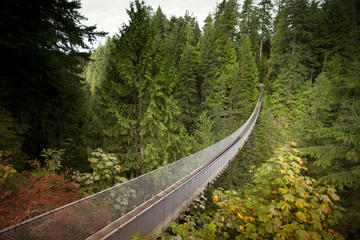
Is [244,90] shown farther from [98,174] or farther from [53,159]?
[53,159]

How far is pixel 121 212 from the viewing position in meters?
3.83

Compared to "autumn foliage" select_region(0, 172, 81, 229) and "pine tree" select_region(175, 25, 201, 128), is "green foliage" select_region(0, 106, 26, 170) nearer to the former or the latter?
"autumn foliage" select_region(0, 172, 81, 229)

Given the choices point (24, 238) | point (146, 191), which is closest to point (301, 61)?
point (146, 191)

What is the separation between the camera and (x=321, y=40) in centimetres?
2069

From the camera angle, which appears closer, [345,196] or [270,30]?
[345,196]

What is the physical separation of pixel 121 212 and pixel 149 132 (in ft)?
14.9

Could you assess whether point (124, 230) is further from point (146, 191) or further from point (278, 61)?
point (278, 61)

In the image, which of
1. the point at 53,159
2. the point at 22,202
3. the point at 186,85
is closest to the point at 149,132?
the point at 53,159

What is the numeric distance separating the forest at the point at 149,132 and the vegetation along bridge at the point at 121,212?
1.07 ft

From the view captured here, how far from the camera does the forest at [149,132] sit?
289 centimetres

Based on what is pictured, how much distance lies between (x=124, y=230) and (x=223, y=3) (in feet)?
142

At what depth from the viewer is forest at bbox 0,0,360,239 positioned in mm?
2889

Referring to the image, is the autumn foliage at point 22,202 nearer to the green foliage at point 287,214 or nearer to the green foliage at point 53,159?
the green foliage at point 53,159

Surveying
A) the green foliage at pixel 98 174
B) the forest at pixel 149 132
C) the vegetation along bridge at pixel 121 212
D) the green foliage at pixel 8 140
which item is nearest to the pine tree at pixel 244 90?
the forest at pixel 149 132
